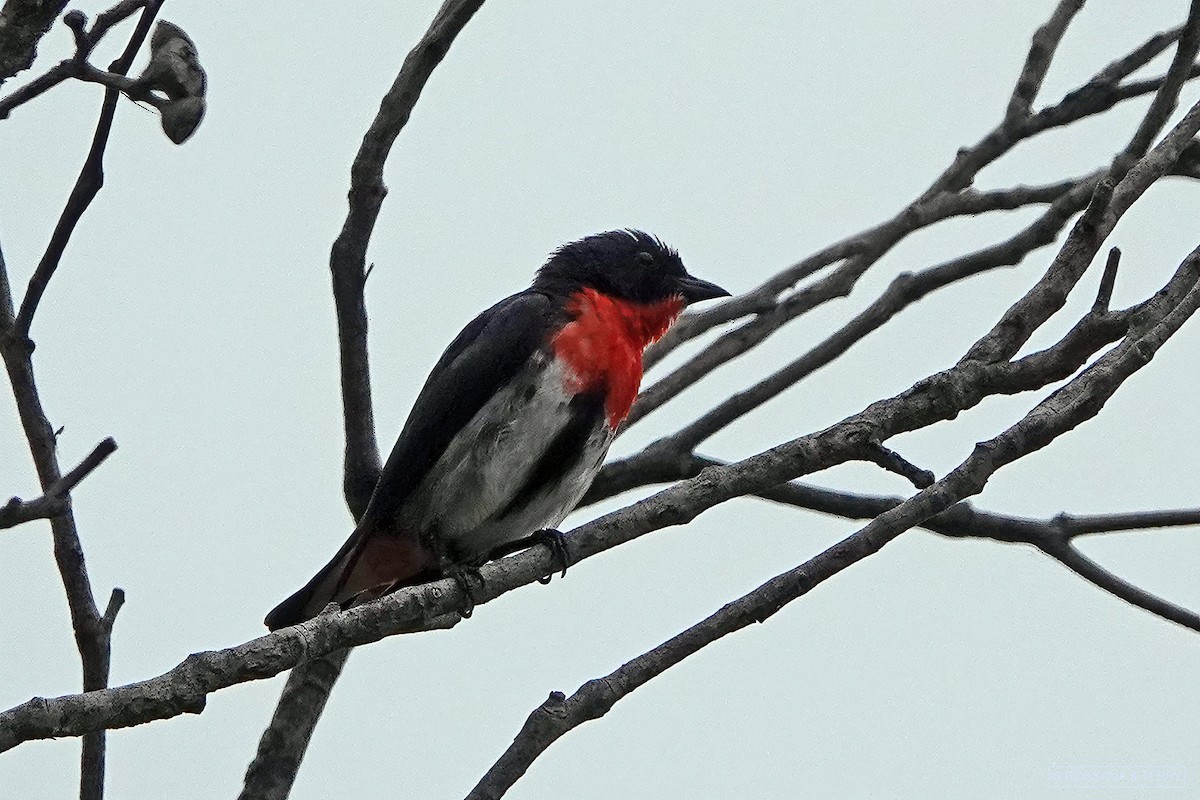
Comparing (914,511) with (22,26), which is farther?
(914,511)

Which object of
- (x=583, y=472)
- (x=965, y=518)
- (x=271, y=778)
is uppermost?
(x=583, y=472)

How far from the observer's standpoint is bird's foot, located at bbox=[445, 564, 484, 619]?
149 inches

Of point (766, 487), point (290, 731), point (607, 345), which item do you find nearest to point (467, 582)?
point (766, 487)

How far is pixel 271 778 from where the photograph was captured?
4418 millimetres

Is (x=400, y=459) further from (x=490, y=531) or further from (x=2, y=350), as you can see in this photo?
(x=2, y=350)

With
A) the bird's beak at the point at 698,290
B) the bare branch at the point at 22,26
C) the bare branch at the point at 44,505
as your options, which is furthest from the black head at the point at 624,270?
the bare branch at the point at 44,505

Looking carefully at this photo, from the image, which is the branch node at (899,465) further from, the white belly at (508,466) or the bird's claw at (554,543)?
the white belly at (508,466)

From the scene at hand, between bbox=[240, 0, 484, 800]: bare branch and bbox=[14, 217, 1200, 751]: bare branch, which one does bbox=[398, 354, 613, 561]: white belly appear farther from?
bbox=[14, 217, 1200, 751]: bare branch

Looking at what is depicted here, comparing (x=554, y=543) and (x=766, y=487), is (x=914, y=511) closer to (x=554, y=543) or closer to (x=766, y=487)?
(x=766, y=487)

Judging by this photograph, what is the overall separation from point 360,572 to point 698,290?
5.70 feet

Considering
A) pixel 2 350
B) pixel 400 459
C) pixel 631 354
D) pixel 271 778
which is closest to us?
pixel 2 350

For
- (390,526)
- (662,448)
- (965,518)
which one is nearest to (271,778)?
(390,526)

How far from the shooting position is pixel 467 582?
3.94 metres

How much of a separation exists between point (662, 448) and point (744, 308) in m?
0.75
